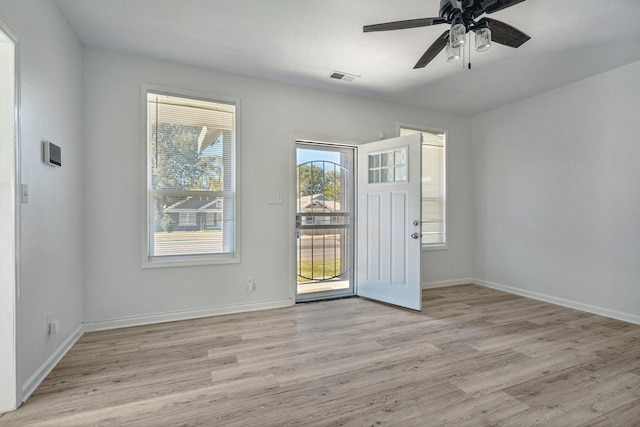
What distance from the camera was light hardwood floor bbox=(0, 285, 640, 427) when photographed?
178cm

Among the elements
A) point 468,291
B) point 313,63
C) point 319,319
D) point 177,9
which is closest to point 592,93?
point 468,291

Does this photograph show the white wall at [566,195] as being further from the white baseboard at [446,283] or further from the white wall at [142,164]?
the white wall at [142,164]

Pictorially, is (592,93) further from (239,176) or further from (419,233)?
(239,176)

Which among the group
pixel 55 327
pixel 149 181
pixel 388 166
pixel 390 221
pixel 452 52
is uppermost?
pixel 452 52

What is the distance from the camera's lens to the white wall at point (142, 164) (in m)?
3.01

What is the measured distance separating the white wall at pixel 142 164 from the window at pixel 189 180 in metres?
0.12

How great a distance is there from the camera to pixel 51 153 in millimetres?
2246

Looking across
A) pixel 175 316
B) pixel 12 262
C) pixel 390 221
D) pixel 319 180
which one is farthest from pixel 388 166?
pixel 12 262

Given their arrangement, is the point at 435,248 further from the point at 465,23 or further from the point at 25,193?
the point at 25,193

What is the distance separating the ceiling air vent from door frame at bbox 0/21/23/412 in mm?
2672

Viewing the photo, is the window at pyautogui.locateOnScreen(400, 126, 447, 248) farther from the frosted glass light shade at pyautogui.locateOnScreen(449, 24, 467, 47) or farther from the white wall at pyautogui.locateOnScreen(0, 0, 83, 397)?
the white wall at pyautogui.locateOnScreen(0, 0, 83, 397)

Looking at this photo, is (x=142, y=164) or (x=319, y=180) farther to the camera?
(x=319, y=180)

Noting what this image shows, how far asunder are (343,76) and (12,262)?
3330 millimetres

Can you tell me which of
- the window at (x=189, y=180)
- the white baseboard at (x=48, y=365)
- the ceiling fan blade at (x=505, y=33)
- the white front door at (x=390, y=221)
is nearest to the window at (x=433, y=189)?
the white front door at (x=390, y=221)
